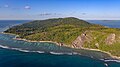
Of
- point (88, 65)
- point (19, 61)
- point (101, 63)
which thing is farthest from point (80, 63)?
point (19, 61)

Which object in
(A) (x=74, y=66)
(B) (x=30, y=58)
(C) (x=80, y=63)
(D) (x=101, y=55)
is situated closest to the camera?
(A) (x=74, y=66)

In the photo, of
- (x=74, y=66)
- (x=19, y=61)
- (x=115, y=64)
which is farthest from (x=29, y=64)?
(x=115, y=64)

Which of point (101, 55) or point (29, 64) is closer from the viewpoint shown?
point (29, 64)

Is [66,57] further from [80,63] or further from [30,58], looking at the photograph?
[30,58]

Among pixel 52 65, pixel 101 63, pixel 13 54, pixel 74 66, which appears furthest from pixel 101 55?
pixel 13 54

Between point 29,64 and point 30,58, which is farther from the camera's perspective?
point 30,58

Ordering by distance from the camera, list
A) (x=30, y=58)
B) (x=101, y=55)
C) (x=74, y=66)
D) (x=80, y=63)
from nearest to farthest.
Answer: (x=74, y=66) < (x=80, y=63) < (x=30, y=58) < (x=101, y=55)

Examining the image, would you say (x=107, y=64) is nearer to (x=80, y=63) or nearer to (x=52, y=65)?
(x=80, y=63)

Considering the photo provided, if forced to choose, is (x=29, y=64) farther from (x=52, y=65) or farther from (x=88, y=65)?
(x=88, y=65)

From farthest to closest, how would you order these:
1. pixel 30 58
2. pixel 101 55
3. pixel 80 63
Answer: pixel 101 55 < pixel 30 58 < pixel 80 63
